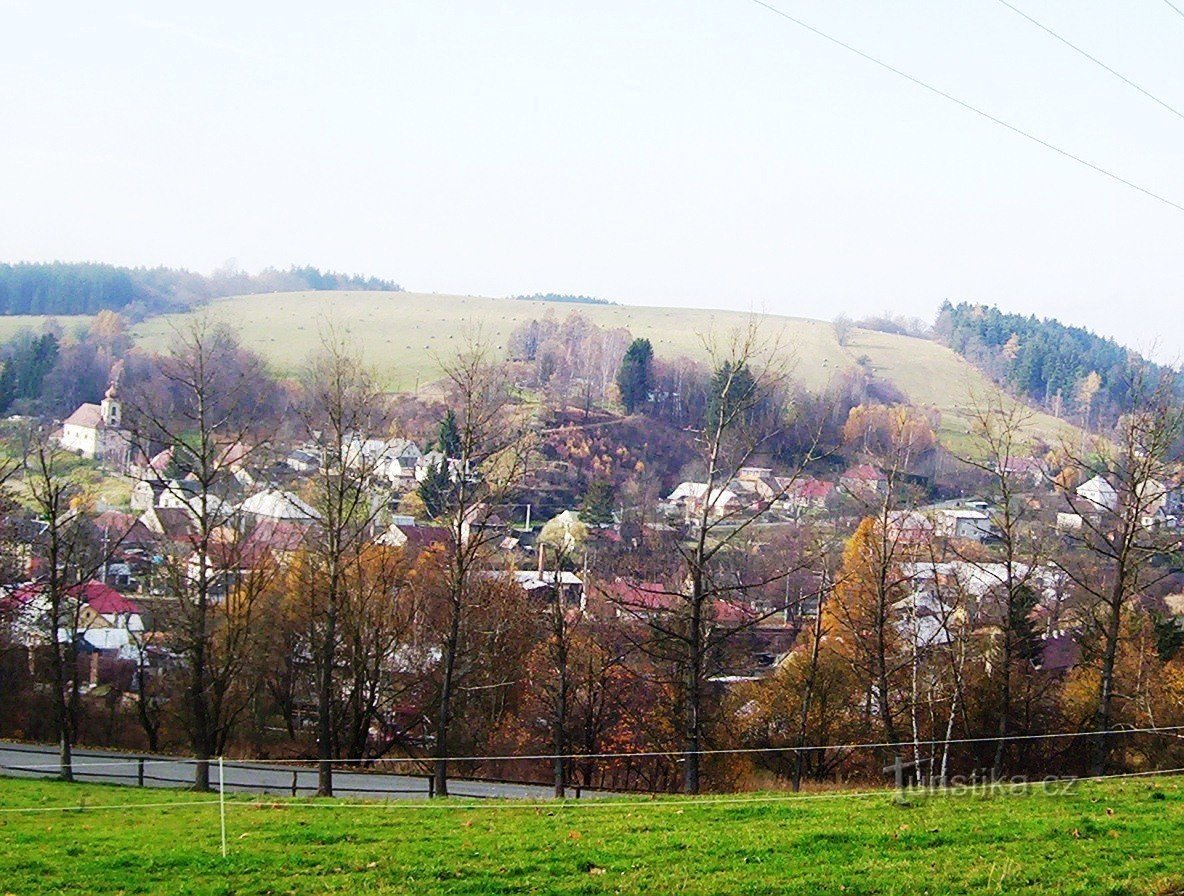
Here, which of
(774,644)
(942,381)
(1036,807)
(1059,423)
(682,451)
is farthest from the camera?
(942,381)

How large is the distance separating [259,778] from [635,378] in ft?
293

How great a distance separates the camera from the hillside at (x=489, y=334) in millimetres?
128125

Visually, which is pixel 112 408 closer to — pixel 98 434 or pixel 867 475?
pixel 98 434

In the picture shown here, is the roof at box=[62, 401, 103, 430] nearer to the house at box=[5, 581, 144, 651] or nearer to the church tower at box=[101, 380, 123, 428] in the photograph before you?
the church tower at box=[101, 380, 123, 428]

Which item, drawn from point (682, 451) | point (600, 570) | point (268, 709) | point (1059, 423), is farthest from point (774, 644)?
point (1059, 423)

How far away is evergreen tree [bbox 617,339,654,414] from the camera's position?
110m

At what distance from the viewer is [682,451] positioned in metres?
103

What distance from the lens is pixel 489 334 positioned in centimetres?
12825

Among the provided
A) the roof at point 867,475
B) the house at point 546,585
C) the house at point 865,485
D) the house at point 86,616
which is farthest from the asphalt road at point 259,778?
the house at point 546,585

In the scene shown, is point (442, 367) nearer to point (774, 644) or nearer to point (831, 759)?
point (831, 759)

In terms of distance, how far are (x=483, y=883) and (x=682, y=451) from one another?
95.0 m

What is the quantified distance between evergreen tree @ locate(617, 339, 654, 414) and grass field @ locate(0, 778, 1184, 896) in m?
97.9

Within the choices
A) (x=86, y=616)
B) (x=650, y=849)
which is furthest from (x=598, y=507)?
(x=650, y=849)

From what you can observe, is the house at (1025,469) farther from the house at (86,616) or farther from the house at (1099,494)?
the house at (86,616)
